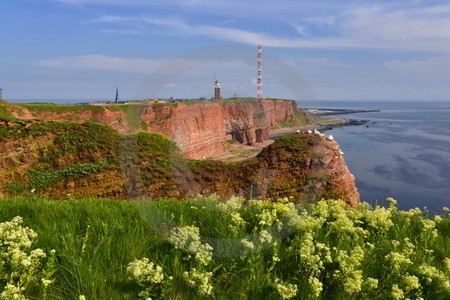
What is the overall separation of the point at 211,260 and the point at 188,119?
7517cm

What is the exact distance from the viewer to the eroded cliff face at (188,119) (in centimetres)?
4747

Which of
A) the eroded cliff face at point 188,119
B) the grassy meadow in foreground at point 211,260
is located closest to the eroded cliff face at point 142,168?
the eroded cliff face at point 188,119

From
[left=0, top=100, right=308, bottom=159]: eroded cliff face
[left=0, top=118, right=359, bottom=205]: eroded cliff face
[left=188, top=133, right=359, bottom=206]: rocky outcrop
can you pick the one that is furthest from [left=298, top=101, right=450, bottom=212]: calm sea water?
[left=0, top=100, right=308, bottom=159]: eroded cliff face

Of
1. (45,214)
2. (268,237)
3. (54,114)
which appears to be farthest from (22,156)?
(54,114)

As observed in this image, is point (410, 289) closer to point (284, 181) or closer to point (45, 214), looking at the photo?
point (45, 214)

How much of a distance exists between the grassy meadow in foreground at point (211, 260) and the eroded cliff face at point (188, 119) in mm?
30397

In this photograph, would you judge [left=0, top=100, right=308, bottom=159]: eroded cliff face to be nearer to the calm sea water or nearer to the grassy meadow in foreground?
the calm sea water

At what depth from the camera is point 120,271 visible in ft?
9.52

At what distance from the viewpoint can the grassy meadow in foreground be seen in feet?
8.66

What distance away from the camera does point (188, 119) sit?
77000mm

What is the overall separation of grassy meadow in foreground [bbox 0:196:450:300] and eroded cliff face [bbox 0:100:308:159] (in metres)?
30.4

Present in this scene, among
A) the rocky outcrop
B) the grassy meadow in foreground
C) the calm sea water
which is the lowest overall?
the calm sea water

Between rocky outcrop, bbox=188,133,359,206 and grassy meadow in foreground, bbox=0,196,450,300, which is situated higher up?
grassy meadow in foreground, bbox=0,196,450,300

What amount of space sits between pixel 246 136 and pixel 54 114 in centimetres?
7274
